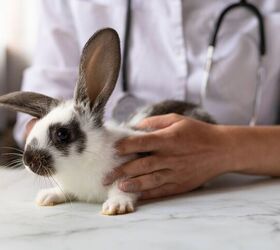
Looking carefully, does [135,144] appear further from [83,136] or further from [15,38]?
[15,38]

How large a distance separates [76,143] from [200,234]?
0.89 ft

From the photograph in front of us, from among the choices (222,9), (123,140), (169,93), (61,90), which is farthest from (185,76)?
(123,140)

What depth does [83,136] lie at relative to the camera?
2.93ft

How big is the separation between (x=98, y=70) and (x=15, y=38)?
3.31ft

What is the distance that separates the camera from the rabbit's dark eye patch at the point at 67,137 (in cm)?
87

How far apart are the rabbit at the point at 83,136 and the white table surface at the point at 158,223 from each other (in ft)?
0.10

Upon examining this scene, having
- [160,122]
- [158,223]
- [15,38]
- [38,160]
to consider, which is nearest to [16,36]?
[15,38]

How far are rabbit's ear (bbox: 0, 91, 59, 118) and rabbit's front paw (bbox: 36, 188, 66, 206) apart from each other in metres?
0.14

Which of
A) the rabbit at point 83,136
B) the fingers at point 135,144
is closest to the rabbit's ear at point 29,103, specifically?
the rabbit at point 83,136

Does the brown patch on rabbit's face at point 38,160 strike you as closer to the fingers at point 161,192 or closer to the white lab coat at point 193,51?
the fingers at point 161,192

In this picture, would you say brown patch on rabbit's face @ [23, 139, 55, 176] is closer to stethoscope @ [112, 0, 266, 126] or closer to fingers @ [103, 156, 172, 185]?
fingers @ [103, 156, 172, 185]

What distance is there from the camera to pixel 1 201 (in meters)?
0.94

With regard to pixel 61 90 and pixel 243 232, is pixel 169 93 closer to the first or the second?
pixel 61 90

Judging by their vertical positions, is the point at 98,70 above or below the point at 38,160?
above
